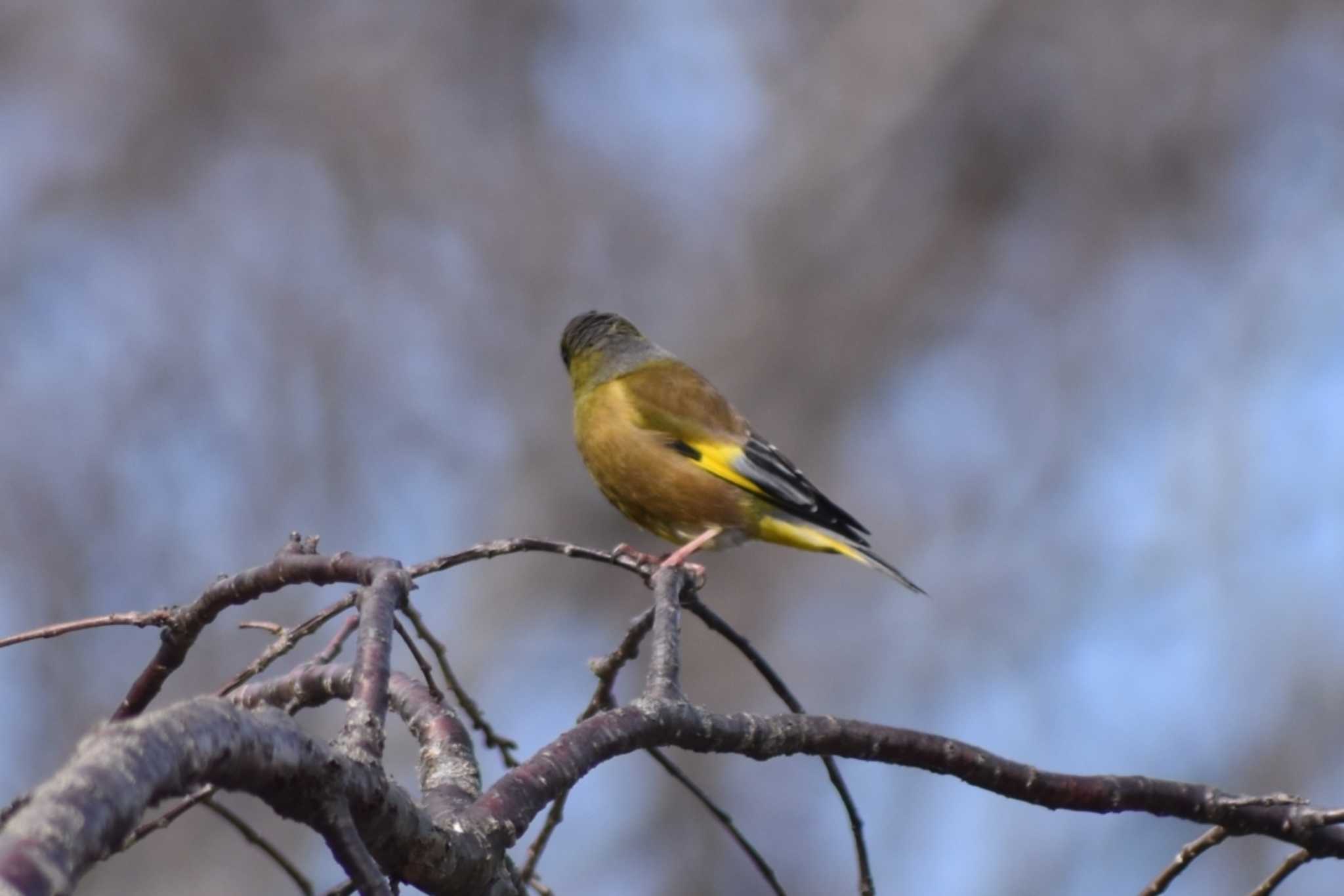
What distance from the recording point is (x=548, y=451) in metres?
9.79

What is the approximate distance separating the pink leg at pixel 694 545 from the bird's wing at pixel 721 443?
167mm

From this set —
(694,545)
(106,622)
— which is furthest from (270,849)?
(694,545)

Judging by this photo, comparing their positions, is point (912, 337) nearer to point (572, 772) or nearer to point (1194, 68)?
point (1194, 68)

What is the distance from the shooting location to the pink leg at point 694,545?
465cm

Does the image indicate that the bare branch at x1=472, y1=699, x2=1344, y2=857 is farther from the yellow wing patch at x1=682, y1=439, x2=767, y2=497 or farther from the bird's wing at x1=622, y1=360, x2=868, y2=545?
the yellow wing patch at x1=682, y1=439, x2=767, y2=497

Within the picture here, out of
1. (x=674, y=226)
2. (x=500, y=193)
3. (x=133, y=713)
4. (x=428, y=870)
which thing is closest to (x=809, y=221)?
(x=674, y=226)

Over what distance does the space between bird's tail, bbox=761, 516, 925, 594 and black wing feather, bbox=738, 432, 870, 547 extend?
0.09 ft

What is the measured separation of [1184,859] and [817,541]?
296 cm

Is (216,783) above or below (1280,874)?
below

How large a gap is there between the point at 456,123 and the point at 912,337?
12.2 feet

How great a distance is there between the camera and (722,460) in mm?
5141

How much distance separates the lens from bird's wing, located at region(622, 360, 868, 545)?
4.99 m

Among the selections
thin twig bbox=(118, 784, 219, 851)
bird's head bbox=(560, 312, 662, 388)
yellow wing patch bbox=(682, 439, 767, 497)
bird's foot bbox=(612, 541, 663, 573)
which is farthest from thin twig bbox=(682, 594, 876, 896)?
bird's head bbox=(560, 312, 662, 388)

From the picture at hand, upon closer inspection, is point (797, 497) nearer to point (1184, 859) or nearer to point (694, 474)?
point (694, 474)
